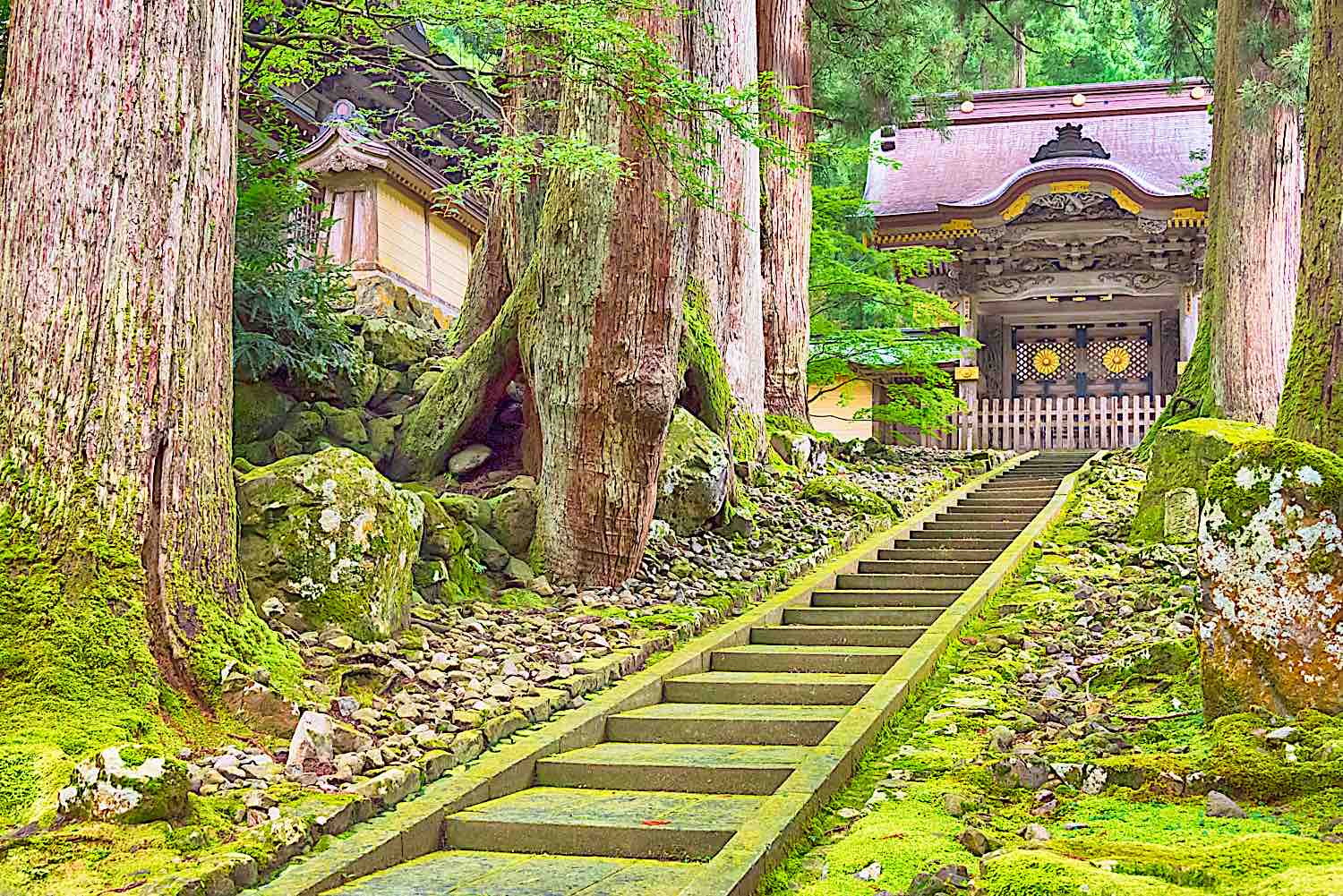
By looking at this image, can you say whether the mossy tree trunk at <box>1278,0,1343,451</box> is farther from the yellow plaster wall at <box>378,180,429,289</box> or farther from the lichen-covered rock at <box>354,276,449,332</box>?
the yellow plaster wall at <box>378,180,429,289</box>

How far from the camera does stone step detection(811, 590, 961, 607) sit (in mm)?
8641

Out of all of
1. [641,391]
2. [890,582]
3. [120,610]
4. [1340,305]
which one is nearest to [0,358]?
[120,610]

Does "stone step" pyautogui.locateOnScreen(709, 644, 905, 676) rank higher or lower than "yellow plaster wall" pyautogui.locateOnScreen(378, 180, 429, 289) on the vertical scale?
lower

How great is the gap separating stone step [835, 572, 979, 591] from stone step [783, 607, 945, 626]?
0.85m

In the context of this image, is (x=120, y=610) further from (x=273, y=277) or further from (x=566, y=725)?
(x=273, y=277)

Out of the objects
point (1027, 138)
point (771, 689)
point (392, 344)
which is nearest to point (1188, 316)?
point (1027, 138)

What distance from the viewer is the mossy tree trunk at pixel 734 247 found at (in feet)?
38.2

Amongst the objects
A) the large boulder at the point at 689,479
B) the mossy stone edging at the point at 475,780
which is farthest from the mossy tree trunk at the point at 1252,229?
the mossy stone edging at the point at 475,780

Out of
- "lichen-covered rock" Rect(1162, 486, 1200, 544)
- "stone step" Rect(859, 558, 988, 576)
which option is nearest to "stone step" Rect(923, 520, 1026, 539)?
"stone step" Rect(859, 558, 988, 576)

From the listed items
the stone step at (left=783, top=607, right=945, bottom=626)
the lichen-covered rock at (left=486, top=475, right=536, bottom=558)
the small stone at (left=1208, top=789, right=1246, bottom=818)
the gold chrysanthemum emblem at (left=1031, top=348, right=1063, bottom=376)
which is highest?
the gold chrysanthemum emblem at (left=1031, top=348, right=1063, bottom=376)

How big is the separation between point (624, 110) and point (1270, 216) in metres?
7.85

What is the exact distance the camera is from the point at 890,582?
9.38m

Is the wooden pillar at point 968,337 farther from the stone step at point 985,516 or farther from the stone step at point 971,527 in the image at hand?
the stone step at point 971,527

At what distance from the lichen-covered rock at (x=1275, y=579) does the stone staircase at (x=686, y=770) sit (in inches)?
62.2
